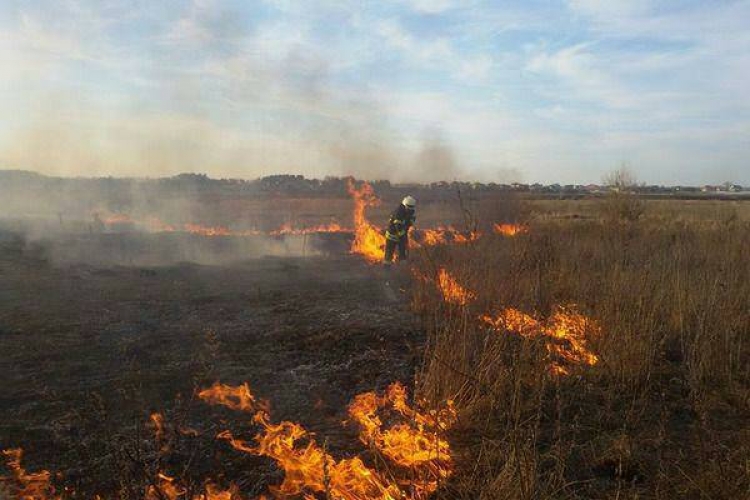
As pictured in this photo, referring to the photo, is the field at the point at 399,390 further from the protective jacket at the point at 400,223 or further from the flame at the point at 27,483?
the protective jacket at the point at 400,223

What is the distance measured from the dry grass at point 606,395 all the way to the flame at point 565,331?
0.46ft

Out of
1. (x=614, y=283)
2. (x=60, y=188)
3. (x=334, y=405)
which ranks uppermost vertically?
(x=60, y=188)

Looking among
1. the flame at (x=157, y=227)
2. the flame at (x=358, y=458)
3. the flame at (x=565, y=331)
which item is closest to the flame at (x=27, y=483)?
the flame at (x=358, y=458)

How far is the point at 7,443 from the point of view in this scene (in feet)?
13.6

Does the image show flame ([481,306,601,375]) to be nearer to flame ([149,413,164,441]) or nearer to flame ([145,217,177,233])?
flame ([149,413,164,441])

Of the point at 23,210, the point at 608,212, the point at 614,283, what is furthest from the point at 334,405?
the point at 23,210

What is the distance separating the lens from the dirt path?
15.4ft

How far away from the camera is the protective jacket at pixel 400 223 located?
1362cm

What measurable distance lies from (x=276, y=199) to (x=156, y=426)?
41731mm

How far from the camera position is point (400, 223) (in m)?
13.6

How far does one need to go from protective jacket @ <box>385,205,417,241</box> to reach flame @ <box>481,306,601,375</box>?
7.54m

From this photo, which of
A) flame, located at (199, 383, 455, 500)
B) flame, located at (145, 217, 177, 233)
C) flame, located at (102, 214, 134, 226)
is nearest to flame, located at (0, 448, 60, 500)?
flame, located at (199, 383, 455, 500)

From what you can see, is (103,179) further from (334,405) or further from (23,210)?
(334,405)

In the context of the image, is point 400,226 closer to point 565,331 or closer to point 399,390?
point 565,331
